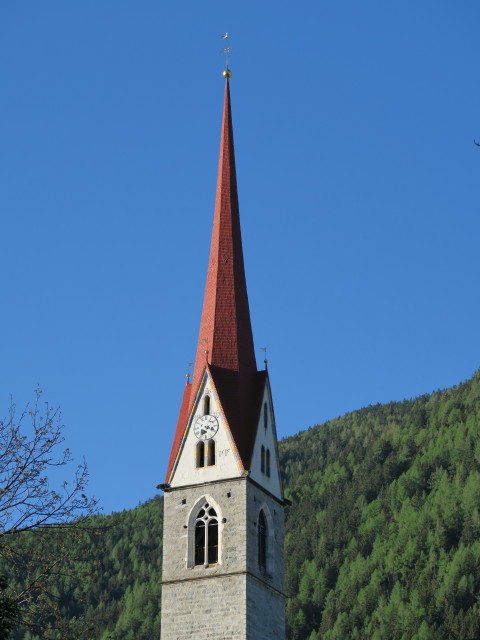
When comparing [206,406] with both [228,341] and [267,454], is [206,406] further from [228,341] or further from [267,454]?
[267,454]

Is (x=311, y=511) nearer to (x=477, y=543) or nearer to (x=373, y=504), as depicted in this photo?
(x=373, y=504)

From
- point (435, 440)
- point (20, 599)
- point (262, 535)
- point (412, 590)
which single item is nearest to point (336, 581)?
point (412, 590)

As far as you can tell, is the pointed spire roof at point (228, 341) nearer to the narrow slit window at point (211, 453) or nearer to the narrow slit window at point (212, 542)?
the narrow slit window at point (211, 453)

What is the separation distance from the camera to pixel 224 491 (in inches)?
1885

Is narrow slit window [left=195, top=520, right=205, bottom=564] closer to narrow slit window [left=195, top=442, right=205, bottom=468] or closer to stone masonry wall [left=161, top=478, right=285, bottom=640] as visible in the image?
stone masonry wall [left=161, top=478, right=285, bottom=640]

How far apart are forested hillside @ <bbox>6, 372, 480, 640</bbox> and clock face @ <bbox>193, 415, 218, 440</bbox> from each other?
46.0 meters

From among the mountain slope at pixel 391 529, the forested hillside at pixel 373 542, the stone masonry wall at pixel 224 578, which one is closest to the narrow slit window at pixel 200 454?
the stone masonry wall at pixel 224 578

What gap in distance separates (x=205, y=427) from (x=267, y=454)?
2.79 metres

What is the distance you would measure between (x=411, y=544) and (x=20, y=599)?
10481 cm

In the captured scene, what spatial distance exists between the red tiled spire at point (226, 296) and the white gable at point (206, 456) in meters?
0.81

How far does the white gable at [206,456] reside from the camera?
4828cm

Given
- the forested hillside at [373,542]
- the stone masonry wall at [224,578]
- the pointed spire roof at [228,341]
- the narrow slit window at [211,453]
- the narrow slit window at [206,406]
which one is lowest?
the stone masonry wall at [224,578]

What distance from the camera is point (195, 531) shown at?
4794 centimetres

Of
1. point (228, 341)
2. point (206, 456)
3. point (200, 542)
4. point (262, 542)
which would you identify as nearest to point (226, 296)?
point (228, 341)
